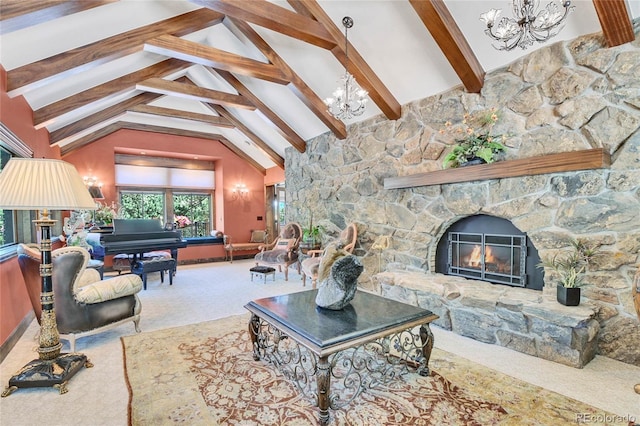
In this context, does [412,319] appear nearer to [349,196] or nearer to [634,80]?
[634,80]

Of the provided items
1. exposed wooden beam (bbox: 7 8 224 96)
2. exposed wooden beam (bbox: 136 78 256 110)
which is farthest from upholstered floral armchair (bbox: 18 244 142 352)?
exposed wooden beam (bbox: 136 78 256 110)

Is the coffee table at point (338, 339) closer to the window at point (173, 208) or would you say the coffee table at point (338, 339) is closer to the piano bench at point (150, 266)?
the piano bench at point (150, 266)

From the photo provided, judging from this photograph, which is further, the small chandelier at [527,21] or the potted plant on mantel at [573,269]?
the potted plant on mantel at [573,269]

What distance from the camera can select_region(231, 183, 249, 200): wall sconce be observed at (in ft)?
28.6

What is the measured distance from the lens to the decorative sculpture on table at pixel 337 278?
2400mm

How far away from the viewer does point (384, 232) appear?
16.6ft

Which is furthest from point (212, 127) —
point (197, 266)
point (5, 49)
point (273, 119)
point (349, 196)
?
point (5, 49)

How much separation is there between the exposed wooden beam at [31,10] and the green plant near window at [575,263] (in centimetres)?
495

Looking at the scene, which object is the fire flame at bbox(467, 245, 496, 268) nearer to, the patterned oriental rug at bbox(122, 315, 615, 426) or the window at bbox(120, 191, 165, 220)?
the patterned oriental rug at bbox(122, 315, 615, 426)

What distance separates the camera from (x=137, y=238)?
520 cm

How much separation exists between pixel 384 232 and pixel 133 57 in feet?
15.4

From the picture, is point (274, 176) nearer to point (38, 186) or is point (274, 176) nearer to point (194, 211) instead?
point (194, 211)

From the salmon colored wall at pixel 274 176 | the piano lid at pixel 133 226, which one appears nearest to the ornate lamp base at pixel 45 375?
the piano lid at pixel 133 226

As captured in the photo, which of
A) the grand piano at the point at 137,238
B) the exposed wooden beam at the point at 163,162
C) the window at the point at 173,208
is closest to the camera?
the grand piano at the point at 137,238
